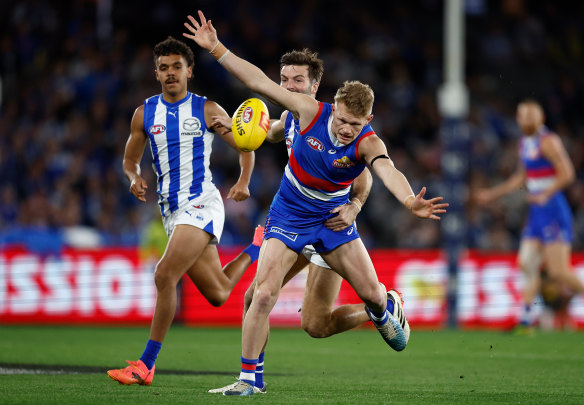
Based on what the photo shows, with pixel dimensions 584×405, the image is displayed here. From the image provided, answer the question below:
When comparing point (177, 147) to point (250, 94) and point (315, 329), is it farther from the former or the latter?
point (250, 94)

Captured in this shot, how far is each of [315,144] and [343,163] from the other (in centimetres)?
24

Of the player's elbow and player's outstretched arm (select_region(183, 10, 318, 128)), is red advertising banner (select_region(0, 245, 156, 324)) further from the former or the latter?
player's outstretched arm (select_region(183, 10, 318, 128))

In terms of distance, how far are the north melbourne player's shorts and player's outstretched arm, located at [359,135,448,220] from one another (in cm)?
170

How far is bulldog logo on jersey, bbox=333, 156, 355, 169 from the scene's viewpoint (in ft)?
22.2

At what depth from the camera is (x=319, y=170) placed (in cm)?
691

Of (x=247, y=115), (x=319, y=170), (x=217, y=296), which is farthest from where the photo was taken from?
(x=217, y=296)

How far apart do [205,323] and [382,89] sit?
7.56 m

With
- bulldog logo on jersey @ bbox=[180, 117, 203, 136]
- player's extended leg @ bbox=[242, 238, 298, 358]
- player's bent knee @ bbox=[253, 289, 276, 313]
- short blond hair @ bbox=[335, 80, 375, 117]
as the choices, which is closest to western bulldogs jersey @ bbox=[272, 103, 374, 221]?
short blond hair @ bbox=[335, 80, 375, 117]

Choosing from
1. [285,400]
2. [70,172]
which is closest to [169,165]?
[285,400]

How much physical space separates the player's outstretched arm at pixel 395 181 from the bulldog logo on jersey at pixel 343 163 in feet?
0.38

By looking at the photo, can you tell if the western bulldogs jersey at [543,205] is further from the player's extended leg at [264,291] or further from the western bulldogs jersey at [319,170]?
the player's extended leg at [264,291]

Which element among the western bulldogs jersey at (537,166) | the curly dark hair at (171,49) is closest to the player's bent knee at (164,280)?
the curly dark hair at (171,49)

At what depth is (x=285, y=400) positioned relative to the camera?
629 centimetres

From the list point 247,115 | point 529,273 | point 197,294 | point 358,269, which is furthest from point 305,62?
point 197,294
